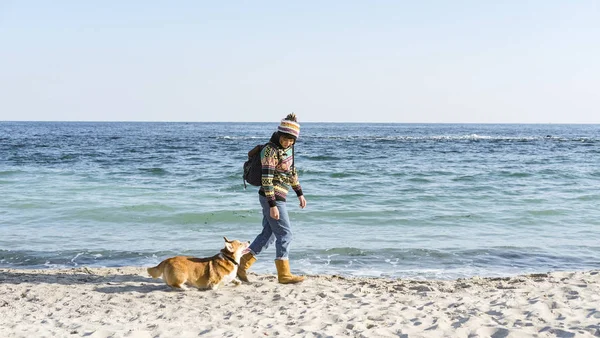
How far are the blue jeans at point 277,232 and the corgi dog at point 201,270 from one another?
12.8 inches

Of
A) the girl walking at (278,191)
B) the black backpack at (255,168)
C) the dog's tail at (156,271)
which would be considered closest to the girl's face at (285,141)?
the girl walking at (278,191)

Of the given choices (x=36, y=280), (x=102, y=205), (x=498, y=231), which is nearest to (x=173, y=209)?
(x=102, y=205)

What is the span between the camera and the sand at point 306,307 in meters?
4.68

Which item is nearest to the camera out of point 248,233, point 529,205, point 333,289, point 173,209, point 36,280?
point 333,289

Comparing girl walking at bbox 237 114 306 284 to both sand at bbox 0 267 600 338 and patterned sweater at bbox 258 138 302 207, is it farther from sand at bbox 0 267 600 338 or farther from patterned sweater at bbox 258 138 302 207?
sand at bbox 0 267 600 338

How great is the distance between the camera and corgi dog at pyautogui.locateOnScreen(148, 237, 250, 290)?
6074mm

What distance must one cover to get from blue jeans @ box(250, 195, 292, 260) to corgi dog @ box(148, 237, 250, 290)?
1.07 feet

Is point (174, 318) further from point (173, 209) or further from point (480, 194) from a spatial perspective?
point (480, 194)

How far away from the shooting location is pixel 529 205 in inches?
516

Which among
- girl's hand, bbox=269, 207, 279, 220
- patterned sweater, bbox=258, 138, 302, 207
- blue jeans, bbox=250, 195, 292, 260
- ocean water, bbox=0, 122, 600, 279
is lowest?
ocean water, bbox=0, 122, 600, 279

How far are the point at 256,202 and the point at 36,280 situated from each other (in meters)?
7.30

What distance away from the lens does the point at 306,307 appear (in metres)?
5.43

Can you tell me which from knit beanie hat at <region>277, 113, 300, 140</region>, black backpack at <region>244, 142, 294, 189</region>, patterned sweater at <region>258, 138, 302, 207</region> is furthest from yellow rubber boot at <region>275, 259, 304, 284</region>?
knit beanie hat at <region>277, 113, 300, 140</region>

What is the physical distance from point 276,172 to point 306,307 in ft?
4.89
